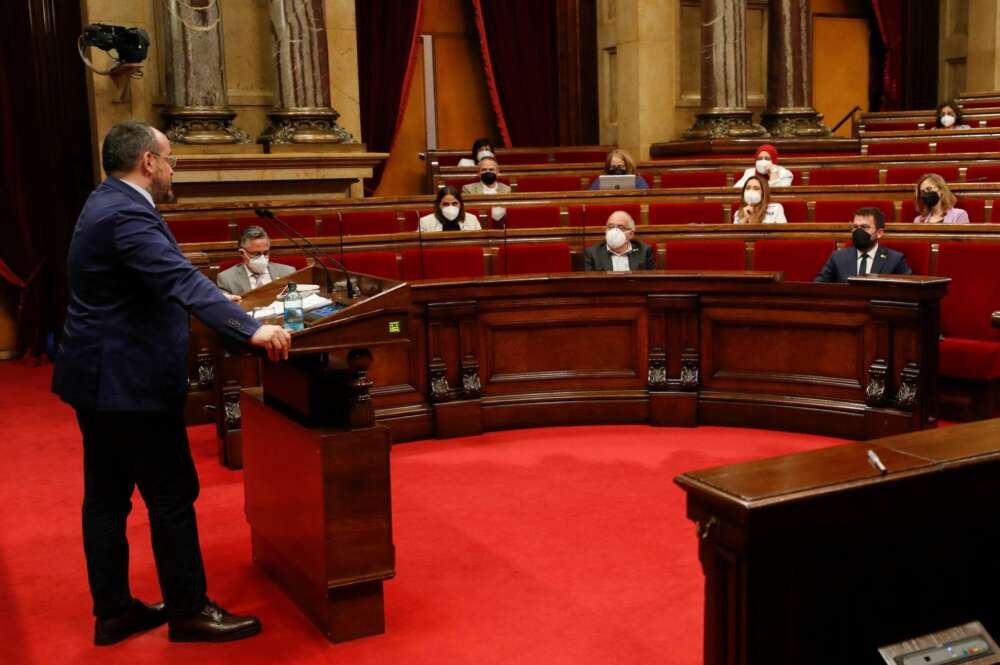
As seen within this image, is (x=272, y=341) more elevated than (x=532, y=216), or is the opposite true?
(x=532, y=216)

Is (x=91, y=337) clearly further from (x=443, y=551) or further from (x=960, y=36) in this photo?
(x=960, y=36)

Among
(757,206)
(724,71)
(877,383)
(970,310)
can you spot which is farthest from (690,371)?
(724,71)

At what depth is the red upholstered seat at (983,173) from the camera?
7973 millimetres

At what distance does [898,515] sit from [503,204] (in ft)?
16.9

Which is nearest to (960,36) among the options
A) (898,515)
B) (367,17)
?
(367,17)

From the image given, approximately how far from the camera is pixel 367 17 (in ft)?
35.1

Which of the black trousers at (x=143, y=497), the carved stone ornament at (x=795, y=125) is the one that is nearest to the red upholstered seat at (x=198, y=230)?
the black trousers at (x=143, y=497)

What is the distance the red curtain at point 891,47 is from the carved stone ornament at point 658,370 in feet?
31.6

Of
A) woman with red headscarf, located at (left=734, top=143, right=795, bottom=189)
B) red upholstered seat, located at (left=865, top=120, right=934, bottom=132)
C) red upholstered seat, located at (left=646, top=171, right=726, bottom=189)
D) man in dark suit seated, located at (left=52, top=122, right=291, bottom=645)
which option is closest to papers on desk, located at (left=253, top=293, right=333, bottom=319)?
man in dark suit seated, located at (left=52, top=122, right=291, bottom=645)

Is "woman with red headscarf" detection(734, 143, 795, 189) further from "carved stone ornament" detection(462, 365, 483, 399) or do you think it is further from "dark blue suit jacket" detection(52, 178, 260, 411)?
"dark blue suit jacket" detection(52, 178, 260, 411)

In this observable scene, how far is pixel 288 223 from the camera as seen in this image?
6.95 meters

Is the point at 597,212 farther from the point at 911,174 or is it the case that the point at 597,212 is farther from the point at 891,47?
the point at 891,47

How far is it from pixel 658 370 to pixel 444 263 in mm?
→ 1340

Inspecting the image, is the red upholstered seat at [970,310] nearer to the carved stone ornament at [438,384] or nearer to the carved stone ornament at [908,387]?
the carved stone ornament at [908,387]
